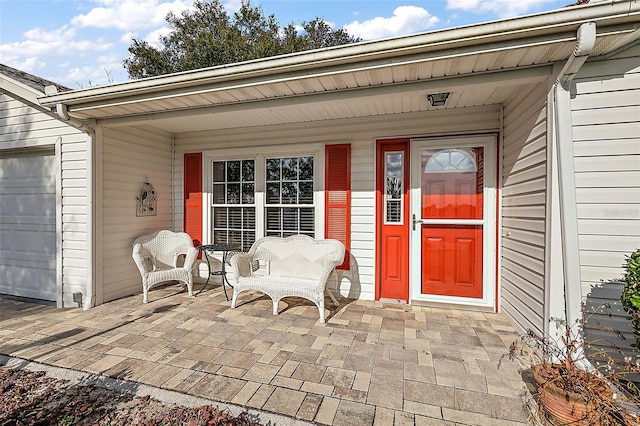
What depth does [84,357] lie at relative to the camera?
2.39 meters

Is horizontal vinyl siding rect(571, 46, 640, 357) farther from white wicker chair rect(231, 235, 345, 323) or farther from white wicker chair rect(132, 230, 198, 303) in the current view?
white wicker chair rect(132, 230, 198, 303)

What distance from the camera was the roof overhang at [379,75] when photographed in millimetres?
1900

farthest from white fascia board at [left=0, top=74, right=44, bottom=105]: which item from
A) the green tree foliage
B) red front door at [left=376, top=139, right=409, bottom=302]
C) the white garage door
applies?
the green tree foliage

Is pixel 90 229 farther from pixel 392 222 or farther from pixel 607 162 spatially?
pixel 607 162

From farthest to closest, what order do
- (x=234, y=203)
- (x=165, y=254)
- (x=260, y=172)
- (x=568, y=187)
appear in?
(x=234, y=203)
(x=260, y=172)
(x=165, y=254)
(x=568, y=187)

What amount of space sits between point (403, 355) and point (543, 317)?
1.11 metres

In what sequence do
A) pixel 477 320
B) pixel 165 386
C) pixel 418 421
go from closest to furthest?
pixel 418 421 < pixel 165 386 < pixel 477 320

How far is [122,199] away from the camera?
3932mm

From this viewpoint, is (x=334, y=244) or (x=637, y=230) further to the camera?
(x=334, y=244)

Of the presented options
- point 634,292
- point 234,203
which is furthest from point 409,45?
point 234,203

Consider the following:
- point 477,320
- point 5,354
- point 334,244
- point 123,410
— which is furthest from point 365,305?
point 5,354

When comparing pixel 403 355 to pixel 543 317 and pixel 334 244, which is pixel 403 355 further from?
pixel 334 244

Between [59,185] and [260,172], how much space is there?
2438mm

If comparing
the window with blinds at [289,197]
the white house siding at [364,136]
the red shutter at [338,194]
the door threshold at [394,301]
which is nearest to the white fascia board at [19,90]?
the white house siding at [364,136]
